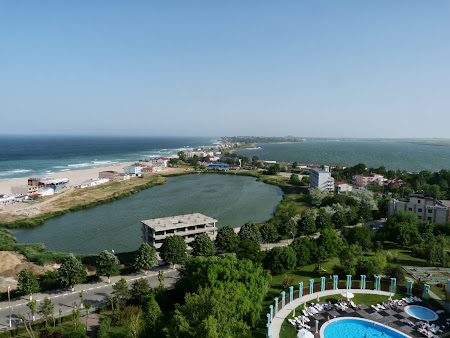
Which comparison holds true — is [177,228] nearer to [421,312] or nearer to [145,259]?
[145,259]

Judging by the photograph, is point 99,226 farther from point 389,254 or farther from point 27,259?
point 389,254

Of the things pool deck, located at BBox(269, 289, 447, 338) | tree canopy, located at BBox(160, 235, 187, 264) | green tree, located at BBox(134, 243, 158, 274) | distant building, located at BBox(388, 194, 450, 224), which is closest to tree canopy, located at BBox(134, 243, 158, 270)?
green tree, located at BBox(134, 243, 158, 274)

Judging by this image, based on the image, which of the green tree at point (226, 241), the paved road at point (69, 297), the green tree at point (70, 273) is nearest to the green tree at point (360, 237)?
the green tree at point (226, 241)

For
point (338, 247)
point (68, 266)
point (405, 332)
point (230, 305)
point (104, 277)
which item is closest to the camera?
point (230, 305)

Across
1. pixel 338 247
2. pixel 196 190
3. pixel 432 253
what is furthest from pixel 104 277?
pixel 196 190

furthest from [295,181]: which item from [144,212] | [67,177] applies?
[67,177]

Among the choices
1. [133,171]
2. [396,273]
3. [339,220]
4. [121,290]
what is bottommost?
[396,273]
